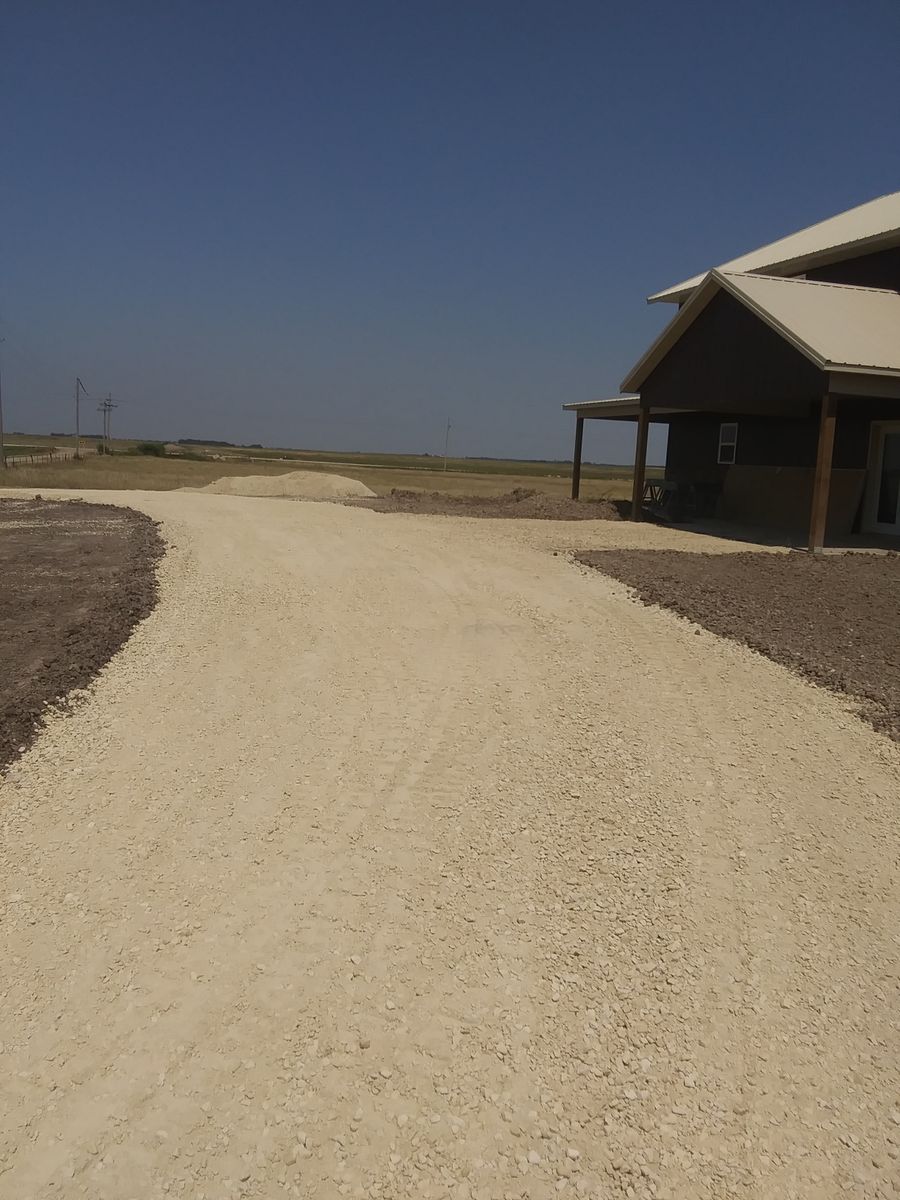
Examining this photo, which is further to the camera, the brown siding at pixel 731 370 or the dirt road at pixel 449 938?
the brown siding at pixel 731 370

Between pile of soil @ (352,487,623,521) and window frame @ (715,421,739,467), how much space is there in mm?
2838

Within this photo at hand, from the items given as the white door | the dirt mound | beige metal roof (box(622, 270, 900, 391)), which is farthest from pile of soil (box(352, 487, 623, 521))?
the dirt mound

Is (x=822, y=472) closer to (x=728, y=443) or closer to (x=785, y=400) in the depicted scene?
(x=785, y=400)

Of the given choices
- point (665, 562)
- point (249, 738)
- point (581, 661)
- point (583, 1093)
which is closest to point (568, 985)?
point (583, 1093)

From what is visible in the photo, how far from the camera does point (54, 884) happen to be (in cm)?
414

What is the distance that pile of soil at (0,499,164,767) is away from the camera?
6383 millimetres

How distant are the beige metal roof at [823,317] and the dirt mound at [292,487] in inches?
641

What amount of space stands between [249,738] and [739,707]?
347cm

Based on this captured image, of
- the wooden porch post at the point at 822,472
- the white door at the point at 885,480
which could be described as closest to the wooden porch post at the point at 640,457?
the white door at the point at 885,480

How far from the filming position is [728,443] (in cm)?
2247

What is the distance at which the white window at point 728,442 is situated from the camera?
22.3 metres

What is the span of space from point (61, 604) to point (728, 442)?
57.4 ft

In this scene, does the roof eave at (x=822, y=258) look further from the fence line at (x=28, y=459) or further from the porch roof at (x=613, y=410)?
the fence line at (x=28, y=459)

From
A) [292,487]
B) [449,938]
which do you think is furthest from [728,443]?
[449,938]
